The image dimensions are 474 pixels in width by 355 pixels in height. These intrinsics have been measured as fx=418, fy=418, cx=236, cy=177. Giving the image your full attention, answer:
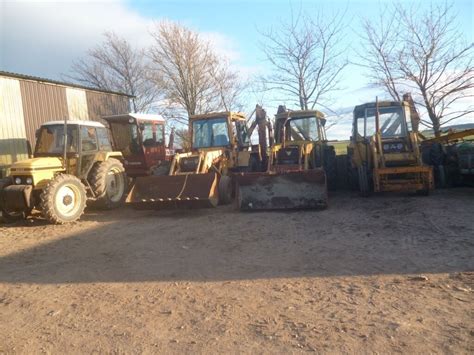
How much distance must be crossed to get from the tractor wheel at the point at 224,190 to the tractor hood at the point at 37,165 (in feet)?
12.3

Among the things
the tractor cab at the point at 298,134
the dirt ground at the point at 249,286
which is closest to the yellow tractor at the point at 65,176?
the dirt ground at the point at 249,286

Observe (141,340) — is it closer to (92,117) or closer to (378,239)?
(378,239)

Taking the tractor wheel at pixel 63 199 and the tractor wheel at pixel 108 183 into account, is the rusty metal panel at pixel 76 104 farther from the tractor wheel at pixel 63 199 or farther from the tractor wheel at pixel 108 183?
the tractor wheel at pixel 63 199

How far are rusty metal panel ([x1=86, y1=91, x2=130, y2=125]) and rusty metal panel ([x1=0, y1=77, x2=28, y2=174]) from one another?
382 centimetres

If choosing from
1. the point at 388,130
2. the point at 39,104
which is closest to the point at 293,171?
the point at 388,130

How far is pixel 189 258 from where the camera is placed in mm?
5980

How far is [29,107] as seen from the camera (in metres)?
14.4

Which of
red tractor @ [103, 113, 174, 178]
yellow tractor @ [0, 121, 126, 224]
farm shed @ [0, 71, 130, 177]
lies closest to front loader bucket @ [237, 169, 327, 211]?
yellow tractor @ [0, 121, 126, 224]

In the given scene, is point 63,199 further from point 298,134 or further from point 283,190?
point 298,134

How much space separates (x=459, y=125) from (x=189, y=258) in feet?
45.3

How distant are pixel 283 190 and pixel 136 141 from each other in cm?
601

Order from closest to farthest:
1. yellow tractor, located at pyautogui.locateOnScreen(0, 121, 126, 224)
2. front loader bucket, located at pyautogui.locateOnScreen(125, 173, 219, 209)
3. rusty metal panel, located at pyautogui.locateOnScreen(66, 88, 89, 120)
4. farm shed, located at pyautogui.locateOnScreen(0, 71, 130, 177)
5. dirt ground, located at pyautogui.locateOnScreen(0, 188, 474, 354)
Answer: dirt ground, located at pyautogui.locateOnScreen(0, 188, 474, 354)
yellow tractor, located at pyautogui.locateOnScreen(0, 121, 126, 224)
front loader bucket, located at pyautogui.locateOnScreen(125, 173, 219, 209)
farm shed, located at pyautogui.locateOnScreen(0, 71, 130, 177)
rusty metal panel, located at pyautogui.locateOnScreen(66, 88, 89, 120)

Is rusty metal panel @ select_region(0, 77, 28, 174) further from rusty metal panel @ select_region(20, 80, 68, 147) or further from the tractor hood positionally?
the tractor hood

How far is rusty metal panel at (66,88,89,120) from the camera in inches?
649
